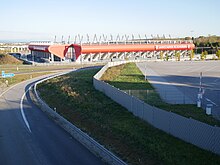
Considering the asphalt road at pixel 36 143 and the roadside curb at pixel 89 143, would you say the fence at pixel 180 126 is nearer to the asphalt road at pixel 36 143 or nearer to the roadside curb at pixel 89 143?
the roadside curb at pixel 89 143

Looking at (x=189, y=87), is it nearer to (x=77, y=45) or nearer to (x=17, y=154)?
(x=17, y=154)

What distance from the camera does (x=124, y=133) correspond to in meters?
17.8

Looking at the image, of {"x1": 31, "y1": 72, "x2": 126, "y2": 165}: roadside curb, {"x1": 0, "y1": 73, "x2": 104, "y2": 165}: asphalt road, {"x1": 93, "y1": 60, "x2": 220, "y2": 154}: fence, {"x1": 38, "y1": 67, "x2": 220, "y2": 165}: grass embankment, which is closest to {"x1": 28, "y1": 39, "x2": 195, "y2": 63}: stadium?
{"x1": 38, "y1": 67, "x2": 220, "y2": 165}: grass embankment

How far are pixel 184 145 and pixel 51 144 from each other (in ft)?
25.0

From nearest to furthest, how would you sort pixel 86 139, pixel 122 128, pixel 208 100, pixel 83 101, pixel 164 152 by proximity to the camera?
pixel 164 152 < pixel 86 139 < pixel 122 128 < pixel 208 100 < pixel 83 101

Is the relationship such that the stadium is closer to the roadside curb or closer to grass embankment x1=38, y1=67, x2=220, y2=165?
grass embankment x1=38, y1=67, x2=220, y2=165

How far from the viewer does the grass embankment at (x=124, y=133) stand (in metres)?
13.6

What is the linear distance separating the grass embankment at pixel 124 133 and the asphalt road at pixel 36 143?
1581mm

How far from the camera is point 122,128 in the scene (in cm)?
1886

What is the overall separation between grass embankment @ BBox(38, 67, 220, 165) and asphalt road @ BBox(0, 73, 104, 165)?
1581 mm

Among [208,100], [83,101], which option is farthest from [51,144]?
[208,100]

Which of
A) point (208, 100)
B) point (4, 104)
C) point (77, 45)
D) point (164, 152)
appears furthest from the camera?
point (77, 45)

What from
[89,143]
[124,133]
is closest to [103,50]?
[124,133]

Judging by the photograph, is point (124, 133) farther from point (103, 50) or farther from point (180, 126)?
point (103, 50)
